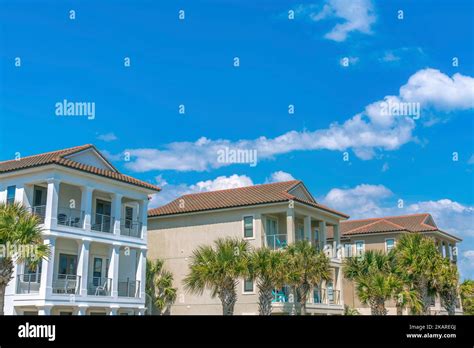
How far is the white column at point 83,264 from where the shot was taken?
106 feet

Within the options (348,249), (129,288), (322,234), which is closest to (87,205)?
(129,288)

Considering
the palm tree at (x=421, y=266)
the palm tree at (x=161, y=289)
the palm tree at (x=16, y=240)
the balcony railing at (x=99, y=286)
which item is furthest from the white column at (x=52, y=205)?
the palm tree at (x=421, y=266)

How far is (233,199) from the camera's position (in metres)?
42.4

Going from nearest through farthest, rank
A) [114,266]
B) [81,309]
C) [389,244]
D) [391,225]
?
[81,309] < [114,266] < [389,244] < [391,225]

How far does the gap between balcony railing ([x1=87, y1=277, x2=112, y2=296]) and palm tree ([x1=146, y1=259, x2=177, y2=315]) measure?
8002mm

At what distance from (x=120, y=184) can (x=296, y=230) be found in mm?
14042

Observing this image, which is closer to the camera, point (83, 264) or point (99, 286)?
point (83, 264)

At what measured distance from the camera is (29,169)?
106 feet

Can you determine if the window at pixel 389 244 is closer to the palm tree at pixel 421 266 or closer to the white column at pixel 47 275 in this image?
the palm tree at pixel 421 266

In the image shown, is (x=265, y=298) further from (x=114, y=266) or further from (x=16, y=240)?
(x=16, y=240)

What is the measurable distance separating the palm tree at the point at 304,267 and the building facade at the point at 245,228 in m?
3.04

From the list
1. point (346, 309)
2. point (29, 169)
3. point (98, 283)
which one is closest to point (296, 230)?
point (346, 309)

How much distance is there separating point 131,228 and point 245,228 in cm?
787
